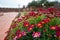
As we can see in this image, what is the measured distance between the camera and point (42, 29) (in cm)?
213

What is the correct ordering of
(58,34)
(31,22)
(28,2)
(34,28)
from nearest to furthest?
(58,34) → (34,28) → (31,22) → (28,2)

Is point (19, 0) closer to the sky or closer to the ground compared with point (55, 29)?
closer to the ground

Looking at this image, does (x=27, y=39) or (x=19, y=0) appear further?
(x=19, y=0)

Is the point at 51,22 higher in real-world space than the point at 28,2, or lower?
higher

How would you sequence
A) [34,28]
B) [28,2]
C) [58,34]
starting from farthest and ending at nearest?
[28,2] < [34,28] < [58,34]

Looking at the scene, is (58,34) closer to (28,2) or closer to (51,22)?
(51,22)

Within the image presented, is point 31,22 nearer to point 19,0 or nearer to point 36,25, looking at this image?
point 36,25

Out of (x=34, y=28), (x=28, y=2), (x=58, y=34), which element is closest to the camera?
(x=58, y=34)

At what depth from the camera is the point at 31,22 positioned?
236 centimetres

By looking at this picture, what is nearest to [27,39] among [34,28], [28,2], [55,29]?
[34,28]

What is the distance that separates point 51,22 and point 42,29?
14 centimetres

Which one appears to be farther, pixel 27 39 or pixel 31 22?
pixel 31 22

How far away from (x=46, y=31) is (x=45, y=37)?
6 centimetres

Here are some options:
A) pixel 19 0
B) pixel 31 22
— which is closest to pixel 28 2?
pixel 19 0
